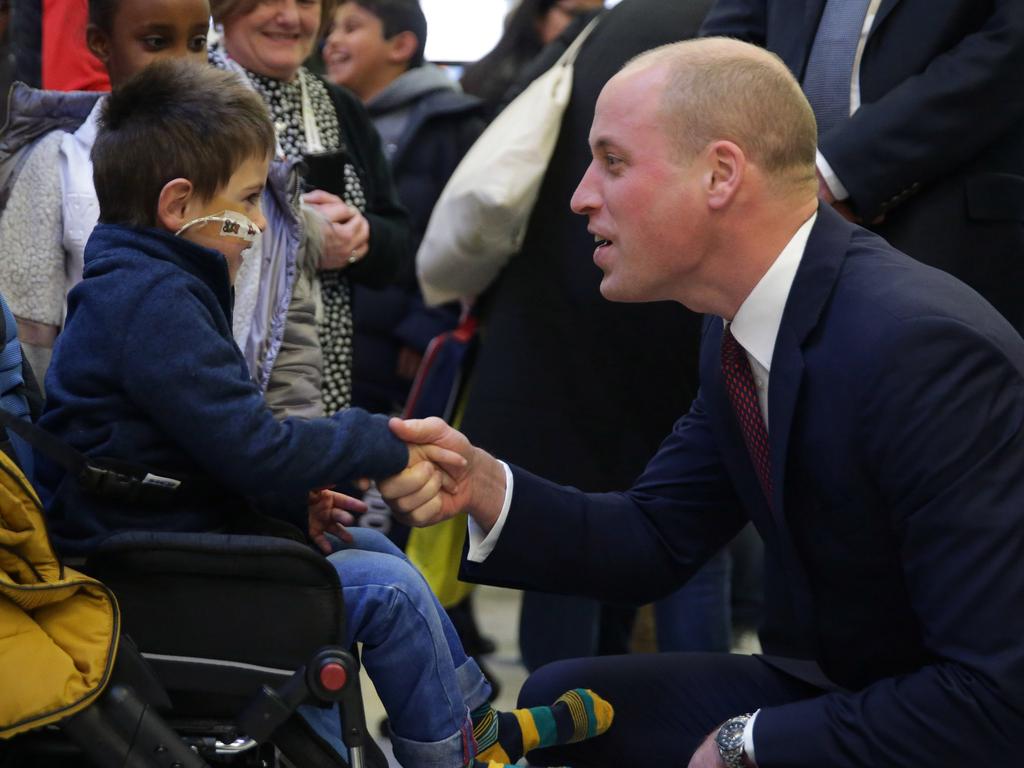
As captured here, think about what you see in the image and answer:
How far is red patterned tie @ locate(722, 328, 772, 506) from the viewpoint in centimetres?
219

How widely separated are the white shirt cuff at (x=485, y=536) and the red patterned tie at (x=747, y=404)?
378 mm

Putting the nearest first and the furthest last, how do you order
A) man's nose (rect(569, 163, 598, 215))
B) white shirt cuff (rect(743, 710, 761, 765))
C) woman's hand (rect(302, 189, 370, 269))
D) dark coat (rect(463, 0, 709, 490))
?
white shirt cuff (rect(743, 710, 761, 765))
man's nose (rect(569, 163, 598, 215))
woman's hand (rect(302, 189, 370, 269))
dark coat (rect(463, 0, 709, 490))

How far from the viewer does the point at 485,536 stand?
2381 mm

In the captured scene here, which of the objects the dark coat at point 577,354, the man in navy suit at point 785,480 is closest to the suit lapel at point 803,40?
the dark coat at point 577,354

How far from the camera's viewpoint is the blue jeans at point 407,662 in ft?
6.72

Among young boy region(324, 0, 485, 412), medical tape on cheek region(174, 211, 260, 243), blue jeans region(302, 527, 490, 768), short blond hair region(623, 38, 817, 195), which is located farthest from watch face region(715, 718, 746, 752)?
young boy region(324, 0, 485, 412)

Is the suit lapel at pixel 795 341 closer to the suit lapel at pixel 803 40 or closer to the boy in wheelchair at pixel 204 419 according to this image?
the boy in wheelchair at pixel 204 419

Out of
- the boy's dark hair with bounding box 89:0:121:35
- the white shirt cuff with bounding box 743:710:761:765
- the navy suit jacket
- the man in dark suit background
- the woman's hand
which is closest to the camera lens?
the navy suit jacket

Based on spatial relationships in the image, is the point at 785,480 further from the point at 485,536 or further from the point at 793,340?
the point at 485,536

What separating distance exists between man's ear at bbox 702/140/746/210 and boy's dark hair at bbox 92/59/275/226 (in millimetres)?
636

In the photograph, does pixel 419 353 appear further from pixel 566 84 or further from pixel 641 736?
pixel 641 736

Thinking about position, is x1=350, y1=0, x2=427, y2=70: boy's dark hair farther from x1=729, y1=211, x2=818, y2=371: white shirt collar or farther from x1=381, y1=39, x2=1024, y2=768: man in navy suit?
x1=729, y1=211, x2=818, y2=371: white shirt collar

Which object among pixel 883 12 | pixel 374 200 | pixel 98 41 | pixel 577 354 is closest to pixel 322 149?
pixel 374 200

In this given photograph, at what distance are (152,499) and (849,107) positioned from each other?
1606mm
